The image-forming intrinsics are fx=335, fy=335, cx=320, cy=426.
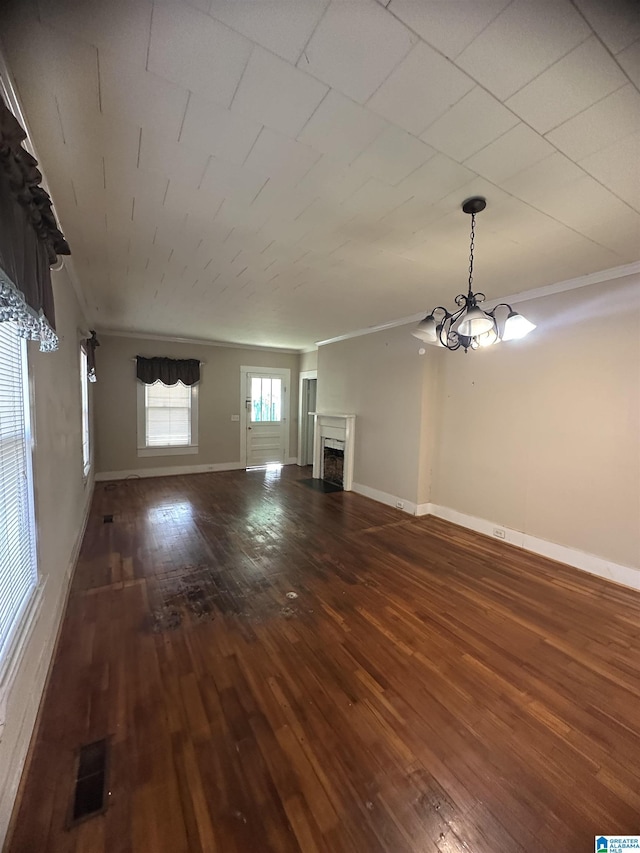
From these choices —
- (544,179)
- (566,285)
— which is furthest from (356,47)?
(566,285)

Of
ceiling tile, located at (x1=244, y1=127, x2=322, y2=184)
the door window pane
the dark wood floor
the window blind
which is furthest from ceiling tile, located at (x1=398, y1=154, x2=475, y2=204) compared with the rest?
the door window pane

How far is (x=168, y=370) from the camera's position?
6.32m

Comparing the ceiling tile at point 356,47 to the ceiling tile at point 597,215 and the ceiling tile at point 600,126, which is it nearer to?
the ceiling tile at point 600,126

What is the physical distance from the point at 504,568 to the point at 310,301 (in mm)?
3421

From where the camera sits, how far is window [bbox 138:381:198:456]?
6340 mm

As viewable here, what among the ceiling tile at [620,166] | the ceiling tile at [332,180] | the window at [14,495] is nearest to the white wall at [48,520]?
the window at [14,495]

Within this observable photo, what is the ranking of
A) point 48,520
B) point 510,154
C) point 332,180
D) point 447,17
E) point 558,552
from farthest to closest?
point 558,552 < point 48,520 < point 332,180 < point 510,154 < point 447,17

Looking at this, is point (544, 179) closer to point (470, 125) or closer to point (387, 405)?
point (470, 125)

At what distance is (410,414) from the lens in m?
4.70

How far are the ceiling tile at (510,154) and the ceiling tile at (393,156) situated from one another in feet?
0.81

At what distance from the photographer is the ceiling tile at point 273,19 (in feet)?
3.19

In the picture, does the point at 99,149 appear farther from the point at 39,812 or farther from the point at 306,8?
the point at 39,812

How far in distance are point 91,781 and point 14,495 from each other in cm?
115

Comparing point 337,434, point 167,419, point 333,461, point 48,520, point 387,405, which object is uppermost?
point 387,405
